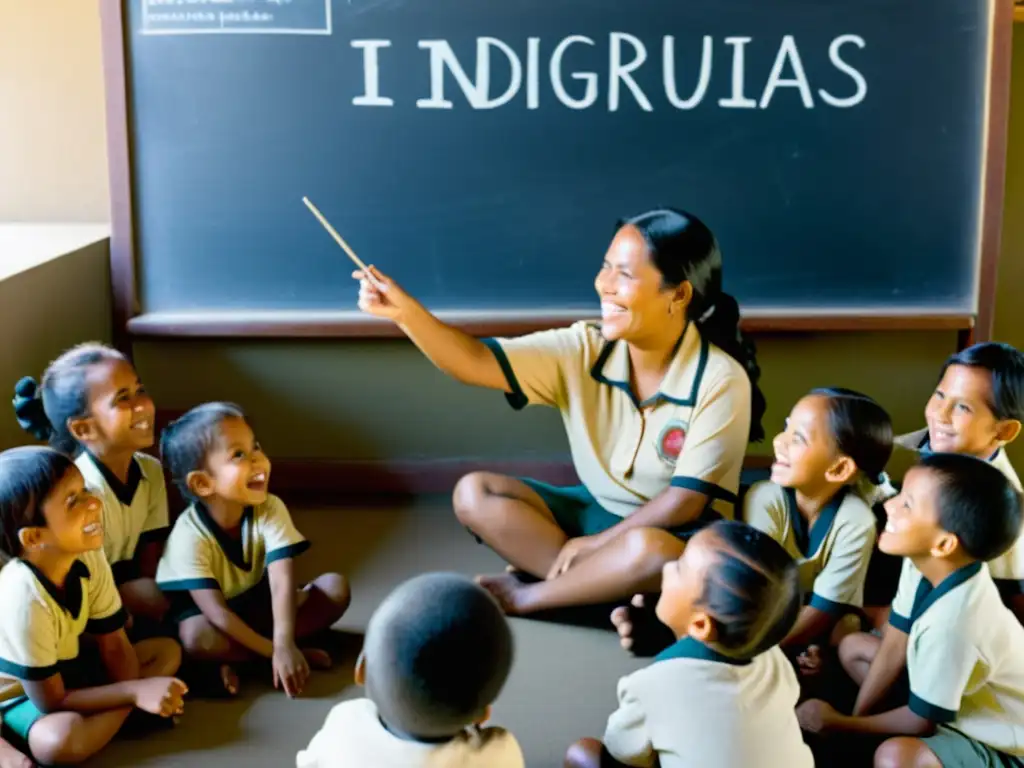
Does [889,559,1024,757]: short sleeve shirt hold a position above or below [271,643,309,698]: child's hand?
above

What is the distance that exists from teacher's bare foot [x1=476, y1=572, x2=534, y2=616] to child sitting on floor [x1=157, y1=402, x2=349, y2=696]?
37cm

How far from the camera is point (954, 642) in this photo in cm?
155

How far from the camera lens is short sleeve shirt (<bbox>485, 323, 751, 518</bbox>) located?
2.12m

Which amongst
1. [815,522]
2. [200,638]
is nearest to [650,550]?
[815,522]

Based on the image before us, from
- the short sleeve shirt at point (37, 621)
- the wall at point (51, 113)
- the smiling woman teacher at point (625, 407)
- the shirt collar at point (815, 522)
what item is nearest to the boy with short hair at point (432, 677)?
the short sleeve shirt at point (37, 621)

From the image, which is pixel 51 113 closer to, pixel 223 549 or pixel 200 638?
pixel 223 549

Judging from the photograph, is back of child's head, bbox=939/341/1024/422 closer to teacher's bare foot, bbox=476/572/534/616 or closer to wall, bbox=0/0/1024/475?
wall, bbox=0/0/1024/475

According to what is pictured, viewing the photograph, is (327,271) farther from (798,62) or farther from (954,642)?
(954,642)

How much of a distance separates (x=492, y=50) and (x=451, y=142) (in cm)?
23

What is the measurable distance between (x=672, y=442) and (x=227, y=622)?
0.86 m

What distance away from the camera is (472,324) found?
8.88ft

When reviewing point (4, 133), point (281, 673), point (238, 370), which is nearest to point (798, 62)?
point (238, 370)

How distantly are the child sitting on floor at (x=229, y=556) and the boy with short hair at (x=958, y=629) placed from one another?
38.4 inches

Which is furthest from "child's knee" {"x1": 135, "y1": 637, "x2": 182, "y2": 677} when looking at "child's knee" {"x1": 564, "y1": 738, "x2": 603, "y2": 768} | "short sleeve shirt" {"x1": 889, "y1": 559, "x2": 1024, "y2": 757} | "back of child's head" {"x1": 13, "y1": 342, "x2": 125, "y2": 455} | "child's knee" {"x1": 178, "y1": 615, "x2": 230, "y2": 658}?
"short sleeve shirt" {"x1": 889, "y1": 559, "x2": 1024, "y2": 757}
